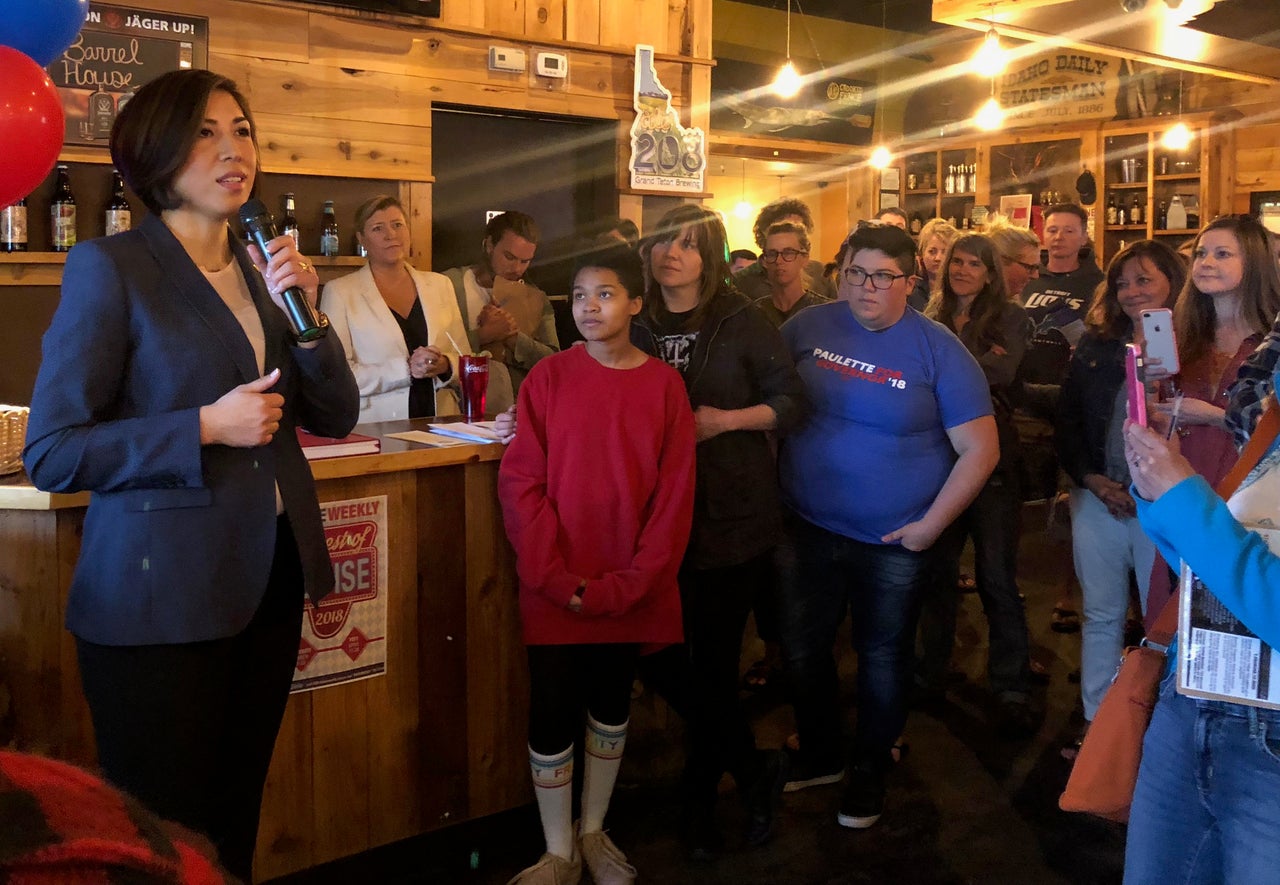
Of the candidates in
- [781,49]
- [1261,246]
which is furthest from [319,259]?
[781,49]

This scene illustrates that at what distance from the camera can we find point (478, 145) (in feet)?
16.2

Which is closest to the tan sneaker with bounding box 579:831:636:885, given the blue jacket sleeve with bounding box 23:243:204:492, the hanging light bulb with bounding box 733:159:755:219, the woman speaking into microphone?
the woman speaking into microphone

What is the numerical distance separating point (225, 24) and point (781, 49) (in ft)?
21.9

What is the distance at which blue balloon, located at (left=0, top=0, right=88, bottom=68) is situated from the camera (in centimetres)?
159

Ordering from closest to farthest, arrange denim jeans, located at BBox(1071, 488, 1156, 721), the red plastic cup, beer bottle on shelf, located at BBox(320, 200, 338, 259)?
1. the red plastic cup
2. denim jeans, located at BBox(1071, 488, 1156, 721)
3. beer bottle on shelf, located at BBox(320, 200, 338, 259)

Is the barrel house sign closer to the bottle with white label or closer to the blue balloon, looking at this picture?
the bottle with white label

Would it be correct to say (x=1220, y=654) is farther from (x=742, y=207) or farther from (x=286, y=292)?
(x=742, y=207)

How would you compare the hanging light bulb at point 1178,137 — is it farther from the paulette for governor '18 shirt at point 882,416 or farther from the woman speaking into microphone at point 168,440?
the woman speaking into microphone at point 168,440

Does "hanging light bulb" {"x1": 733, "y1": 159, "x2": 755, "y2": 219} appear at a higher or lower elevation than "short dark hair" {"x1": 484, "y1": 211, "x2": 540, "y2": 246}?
higher

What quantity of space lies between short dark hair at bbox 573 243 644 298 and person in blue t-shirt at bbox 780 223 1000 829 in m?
0.60

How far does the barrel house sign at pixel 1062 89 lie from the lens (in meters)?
9.33

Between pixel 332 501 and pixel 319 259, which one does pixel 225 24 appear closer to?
pixel 319 259

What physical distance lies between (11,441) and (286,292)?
0.80m

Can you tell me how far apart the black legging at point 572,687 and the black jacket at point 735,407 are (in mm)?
328
